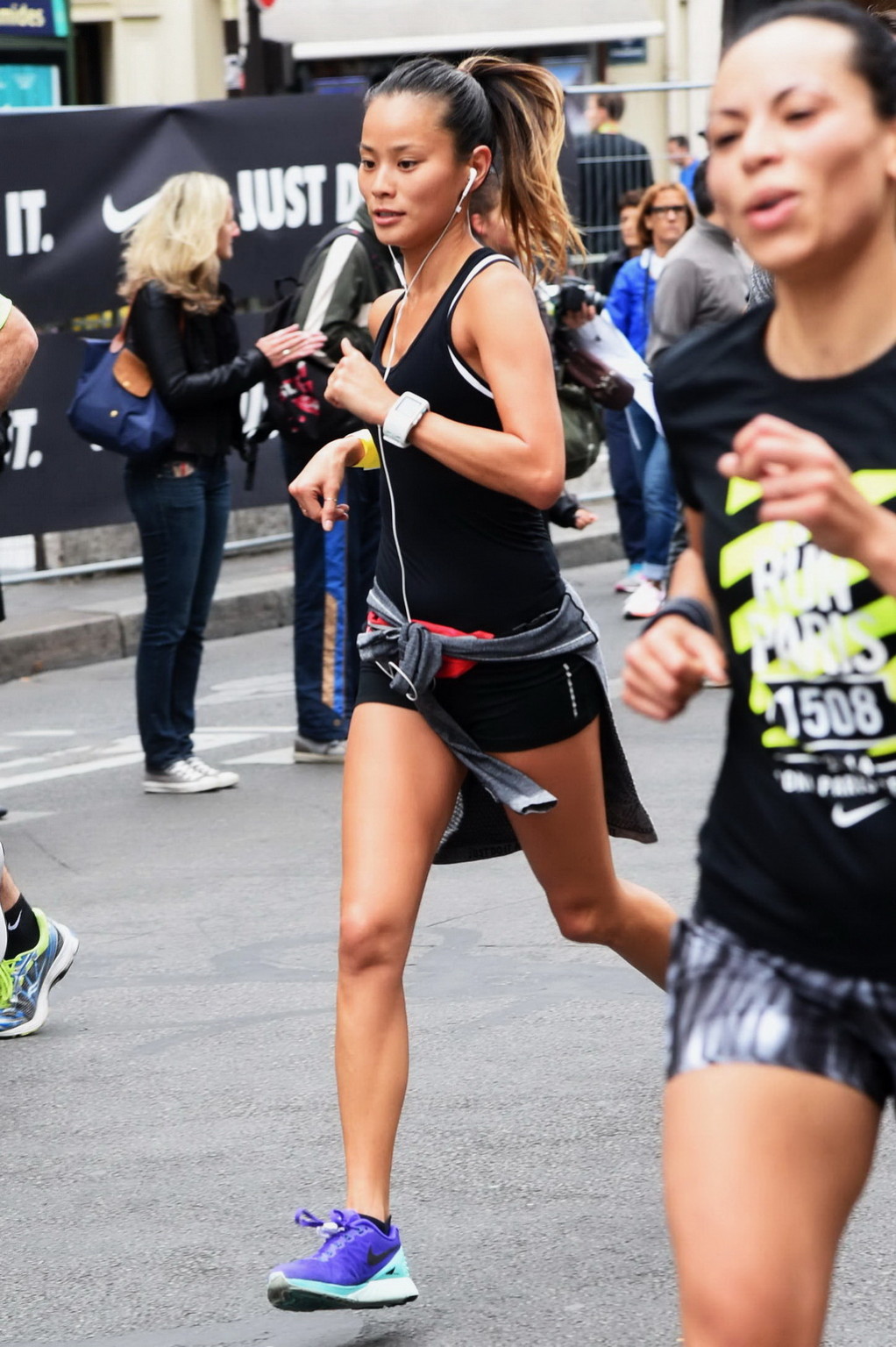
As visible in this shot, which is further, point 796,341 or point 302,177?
point 302,177

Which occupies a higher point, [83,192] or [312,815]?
[83,192]

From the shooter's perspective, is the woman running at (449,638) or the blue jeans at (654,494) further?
the blue jeans at (654,494)

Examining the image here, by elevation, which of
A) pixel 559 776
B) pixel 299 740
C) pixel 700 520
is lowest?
pixel 299 740

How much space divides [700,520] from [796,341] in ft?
0.80

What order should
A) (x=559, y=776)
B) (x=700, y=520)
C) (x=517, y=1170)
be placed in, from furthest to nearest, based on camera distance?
(x=517, y=1170) < (x=559, y=776) < (x=700, y=520)

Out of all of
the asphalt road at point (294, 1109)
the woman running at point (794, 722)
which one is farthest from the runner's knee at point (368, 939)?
the woman running at point (794, 722)

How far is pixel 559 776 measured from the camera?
3.87 m

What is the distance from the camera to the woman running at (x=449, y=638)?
358cm

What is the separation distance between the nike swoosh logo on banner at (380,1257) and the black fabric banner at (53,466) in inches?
277

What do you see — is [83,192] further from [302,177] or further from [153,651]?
[153,651]

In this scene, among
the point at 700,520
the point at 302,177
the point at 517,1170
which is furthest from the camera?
the point at 302,177

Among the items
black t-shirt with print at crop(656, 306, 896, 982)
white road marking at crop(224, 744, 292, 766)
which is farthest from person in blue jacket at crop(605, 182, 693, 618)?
black t-shirt with print at crop(656, 306, 896, 982)

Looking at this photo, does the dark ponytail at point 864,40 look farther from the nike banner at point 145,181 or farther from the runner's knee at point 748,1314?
the nike banner at point 145,181

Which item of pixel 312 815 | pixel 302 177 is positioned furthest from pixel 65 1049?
pixel 302 177
